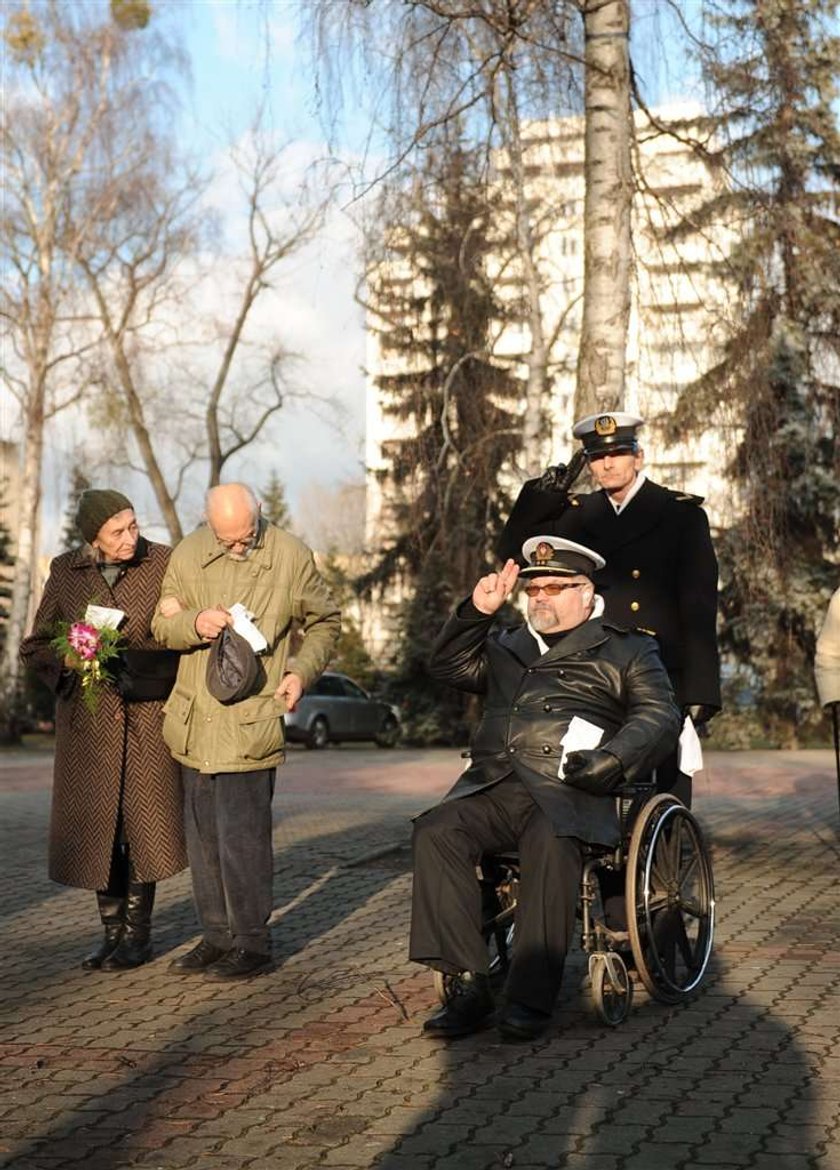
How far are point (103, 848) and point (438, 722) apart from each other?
94.6 ft

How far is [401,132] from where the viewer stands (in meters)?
12.8

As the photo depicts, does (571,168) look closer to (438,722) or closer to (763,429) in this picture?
(763,429)

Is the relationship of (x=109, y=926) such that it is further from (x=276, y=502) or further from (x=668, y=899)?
(x=276, y=502)

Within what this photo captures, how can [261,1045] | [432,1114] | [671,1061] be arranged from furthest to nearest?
1. [261,1045]
2. [671,1061]
3. [432,1114]

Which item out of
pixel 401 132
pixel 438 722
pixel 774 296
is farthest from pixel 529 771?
pixel 438 722

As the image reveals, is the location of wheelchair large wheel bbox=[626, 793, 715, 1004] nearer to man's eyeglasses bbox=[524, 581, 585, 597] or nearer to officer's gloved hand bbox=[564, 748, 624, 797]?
officer's gloved hand bbox=[564, 748, 624, 797]

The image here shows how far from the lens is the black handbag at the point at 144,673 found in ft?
25.3

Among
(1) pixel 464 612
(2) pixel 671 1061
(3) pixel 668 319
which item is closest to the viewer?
(2) pixel 671 1061

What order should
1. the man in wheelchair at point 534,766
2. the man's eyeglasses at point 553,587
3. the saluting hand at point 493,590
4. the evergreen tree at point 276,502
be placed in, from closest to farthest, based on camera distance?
the man in wheelchair at point 534,766 → the saluting hand at point 493,590 → the man's eyeglasses at point 553,587 → the evergreen tree at point 276,502

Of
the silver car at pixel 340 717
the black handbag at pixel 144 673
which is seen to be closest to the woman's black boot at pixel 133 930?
the black handbag at pixel 144 673

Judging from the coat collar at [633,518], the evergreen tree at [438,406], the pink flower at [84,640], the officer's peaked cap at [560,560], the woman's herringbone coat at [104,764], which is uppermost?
the evergreen tree at [438,406]

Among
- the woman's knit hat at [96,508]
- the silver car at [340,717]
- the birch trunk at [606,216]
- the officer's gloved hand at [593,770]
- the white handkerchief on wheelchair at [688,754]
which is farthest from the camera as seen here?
the silver car at [340,717]

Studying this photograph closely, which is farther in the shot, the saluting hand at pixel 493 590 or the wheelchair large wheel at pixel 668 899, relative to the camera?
the saluting hand at pixel 493 590

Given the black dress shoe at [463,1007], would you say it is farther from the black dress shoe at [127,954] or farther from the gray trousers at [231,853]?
the black dress shoe at [127,954]
